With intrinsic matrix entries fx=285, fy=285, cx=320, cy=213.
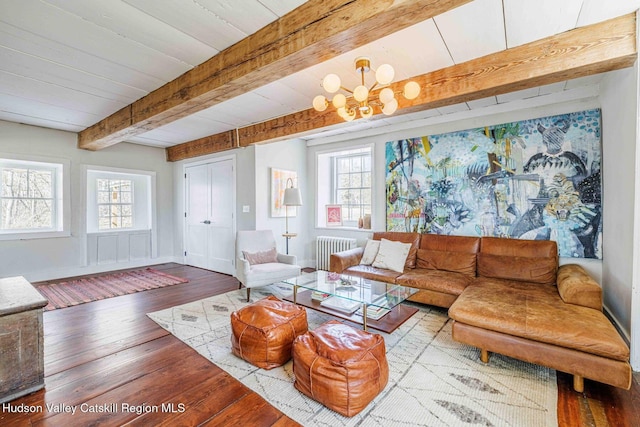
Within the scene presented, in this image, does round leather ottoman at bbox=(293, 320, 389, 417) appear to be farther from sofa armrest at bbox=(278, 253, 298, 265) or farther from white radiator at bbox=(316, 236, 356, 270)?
white radiator at bbox=(316, 236, 356, 270)

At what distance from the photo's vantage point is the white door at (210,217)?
202 inches

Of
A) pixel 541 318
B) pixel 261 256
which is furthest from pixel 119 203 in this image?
→ pixel 541 318

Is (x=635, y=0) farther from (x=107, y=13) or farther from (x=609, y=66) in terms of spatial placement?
(x=107, y=13)

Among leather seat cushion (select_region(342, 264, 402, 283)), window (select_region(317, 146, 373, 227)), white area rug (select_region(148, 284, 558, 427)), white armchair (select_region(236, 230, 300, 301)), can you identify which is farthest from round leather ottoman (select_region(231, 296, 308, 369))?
window (select_region(317, 146, 373, 227))

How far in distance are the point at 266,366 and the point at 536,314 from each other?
2033 mm

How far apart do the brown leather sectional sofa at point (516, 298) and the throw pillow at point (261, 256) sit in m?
0.94

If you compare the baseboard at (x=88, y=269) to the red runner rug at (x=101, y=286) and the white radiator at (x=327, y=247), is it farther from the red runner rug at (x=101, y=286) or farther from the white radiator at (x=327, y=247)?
the white radiator at (x=327, y=247)

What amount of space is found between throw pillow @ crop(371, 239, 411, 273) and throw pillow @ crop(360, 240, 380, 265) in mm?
86

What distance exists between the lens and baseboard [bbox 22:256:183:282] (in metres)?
4.54

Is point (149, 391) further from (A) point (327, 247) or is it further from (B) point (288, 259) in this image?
(A) point (327, 247)

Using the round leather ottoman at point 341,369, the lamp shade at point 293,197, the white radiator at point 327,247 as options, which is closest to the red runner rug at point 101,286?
the lamp shade at point 293,197

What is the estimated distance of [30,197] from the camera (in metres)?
4.58

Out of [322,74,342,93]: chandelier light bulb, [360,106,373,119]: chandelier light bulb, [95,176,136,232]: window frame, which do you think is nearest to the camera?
[322,74,342,93]: chandelier light bulb

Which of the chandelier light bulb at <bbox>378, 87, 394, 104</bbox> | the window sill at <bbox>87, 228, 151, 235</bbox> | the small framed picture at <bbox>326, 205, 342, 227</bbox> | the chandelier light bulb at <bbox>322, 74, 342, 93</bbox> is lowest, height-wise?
the window sill at <bbox>87, 228, 151, 235</bbox>
